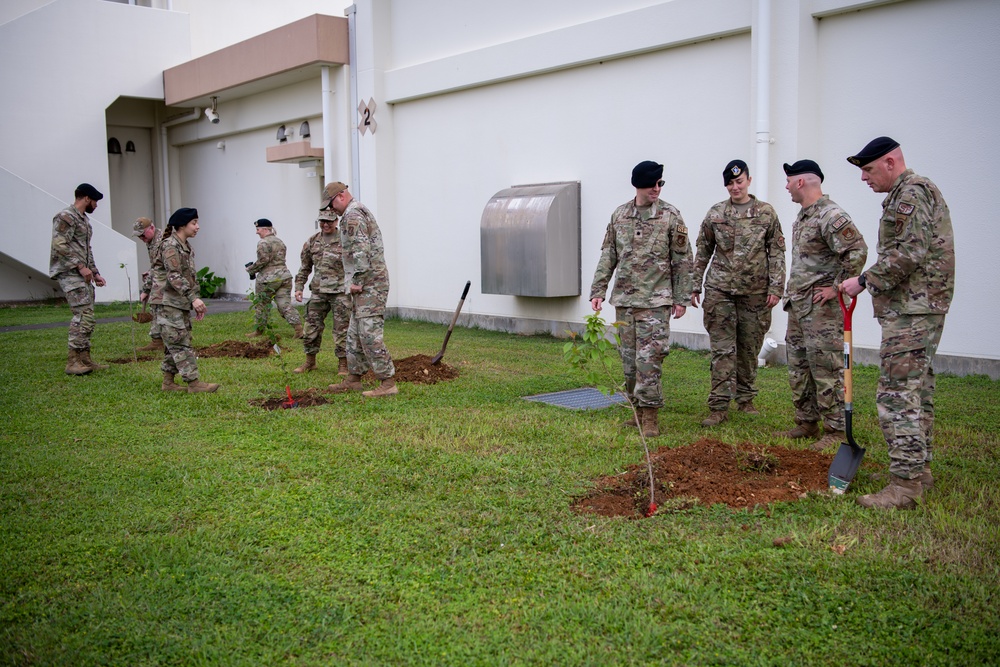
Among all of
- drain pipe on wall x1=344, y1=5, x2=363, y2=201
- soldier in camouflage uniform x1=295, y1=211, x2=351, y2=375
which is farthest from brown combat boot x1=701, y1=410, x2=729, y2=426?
drain pipe on wall x1=344, y1=5, x2=363, y2=201

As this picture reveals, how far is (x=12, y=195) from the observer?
714 inches

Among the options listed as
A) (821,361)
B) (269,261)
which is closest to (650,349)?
(821,361)

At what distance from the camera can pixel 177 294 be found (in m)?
8.34

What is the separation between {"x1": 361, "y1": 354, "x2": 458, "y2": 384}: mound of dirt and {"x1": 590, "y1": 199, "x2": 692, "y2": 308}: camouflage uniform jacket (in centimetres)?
286

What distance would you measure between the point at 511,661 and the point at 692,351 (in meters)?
7.94

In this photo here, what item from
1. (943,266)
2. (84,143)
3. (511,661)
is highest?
(84,143)

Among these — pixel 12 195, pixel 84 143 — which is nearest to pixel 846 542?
pixel 12 195

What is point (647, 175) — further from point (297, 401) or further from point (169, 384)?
point (169, 384)

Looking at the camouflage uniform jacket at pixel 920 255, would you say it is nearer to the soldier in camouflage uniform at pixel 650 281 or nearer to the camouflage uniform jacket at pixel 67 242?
the soldier in camouflage uniform at pixel 650 281

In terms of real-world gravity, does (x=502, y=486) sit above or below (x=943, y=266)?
below

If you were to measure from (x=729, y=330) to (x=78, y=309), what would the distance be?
732 cm

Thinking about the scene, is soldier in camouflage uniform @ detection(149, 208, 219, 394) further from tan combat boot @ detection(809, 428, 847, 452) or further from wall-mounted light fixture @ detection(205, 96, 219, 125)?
wall-mounted light fixture @ detection(205, 96, 219, 125)

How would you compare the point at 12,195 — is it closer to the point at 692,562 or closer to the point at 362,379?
the point at 362,379

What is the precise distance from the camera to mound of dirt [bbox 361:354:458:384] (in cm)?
905
